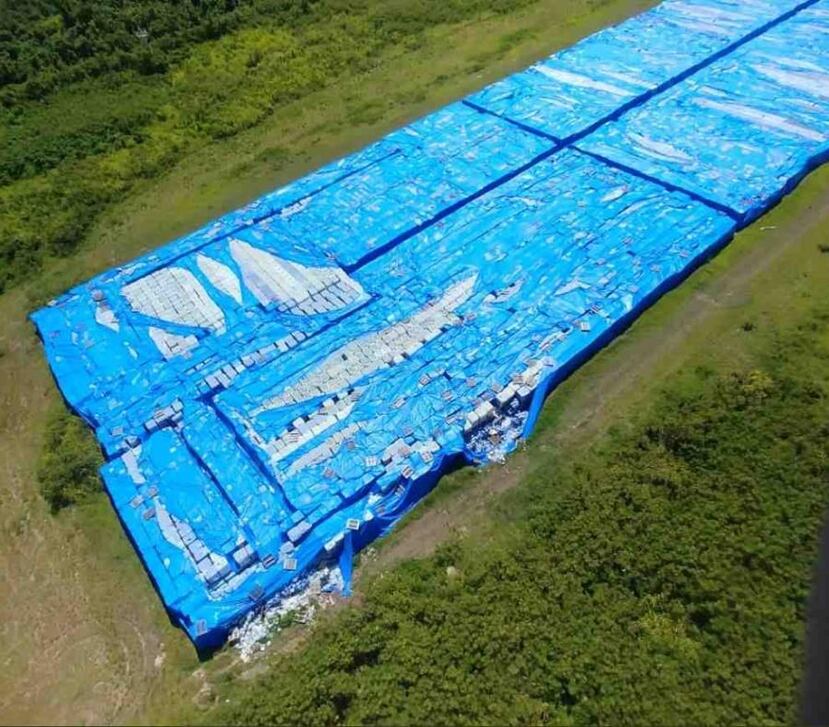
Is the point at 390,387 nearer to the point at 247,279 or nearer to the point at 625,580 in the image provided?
the point at 247,279

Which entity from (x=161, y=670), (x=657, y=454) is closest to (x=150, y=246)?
(x=161, y=670)

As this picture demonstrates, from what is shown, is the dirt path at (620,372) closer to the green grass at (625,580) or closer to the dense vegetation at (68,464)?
the green grass at (625,580)

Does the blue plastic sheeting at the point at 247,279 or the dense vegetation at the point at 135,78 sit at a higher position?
the dense vegetation at the point at 135,78

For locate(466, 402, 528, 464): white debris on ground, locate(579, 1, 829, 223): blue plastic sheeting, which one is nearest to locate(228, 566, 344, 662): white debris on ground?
locate(466, 402, 528, 464): white debris on ground

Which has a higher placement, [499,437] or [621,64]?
[621,64]

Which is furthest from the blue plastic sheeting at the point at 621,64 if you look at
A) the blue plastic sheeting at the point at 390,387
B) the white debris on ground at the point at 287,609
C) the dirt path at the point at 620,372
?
the white debris on ground at the point at 287,609

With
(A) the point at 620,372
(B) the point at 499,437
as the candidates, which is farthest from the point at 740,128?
(B) the point at 499,437

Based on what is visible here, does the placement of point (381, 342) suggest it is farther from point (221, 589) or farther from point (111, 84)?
point (111, 84)
